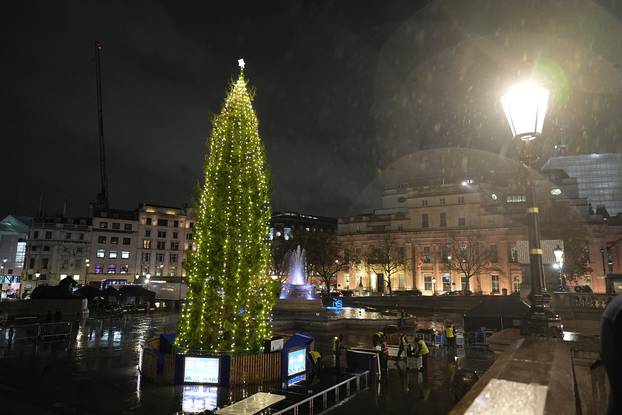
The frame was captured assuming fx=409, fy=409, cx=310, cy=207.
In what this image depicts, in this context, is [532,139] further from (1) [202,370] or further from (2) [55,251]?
(2) [55,251]

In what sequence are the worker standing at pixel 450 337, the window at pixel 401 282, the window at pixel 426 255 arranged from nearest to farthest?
the worker standing at pixel 450 337 → the window at pixel 426 255 → the window at pixel 401 282

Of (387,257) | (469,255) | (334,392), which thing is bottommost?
(334,392)

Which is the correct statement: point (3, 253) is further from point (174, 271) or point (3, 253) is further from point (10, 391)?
point (10, 391)

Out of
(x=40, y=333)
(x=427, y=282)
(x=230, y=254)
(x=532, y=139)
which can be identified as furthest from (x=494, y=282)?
(x=532, y=139)

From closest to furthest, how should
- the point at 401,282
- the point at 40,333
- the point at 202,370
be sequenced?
1. the point at 202,370
2. the point at 40,333
3. the point at 401,282

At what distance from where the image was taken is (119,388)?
14.0 meters

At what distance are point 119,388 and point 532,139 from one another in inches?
572

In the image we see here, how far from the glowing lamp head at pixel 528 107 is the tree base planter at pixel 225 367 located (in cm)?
1146

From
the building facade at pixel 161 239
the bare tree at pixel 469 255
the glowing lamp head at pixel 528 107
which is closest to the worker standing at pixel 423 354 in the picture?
the glowing lamp head at pixel 528 107

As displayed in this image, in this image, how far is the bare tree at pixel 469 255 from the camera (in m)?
63.9

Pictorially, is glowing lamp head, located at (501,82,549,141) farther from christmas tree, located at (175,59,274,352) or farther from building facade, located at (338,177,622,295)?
building facade, located at (338,177,622,295)

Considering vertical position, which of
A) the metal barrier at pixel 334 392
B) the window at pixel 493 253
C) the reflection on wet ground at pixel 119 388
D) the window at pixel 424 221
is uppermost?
the window at pixel 424 221

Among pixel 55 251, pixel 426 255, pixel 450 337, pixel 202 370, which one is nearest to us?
pixel 202 370

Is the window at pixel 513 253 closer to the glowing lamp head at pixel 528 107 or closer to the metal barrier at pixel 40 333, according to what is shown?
the metal barrier at pixel 40 333
